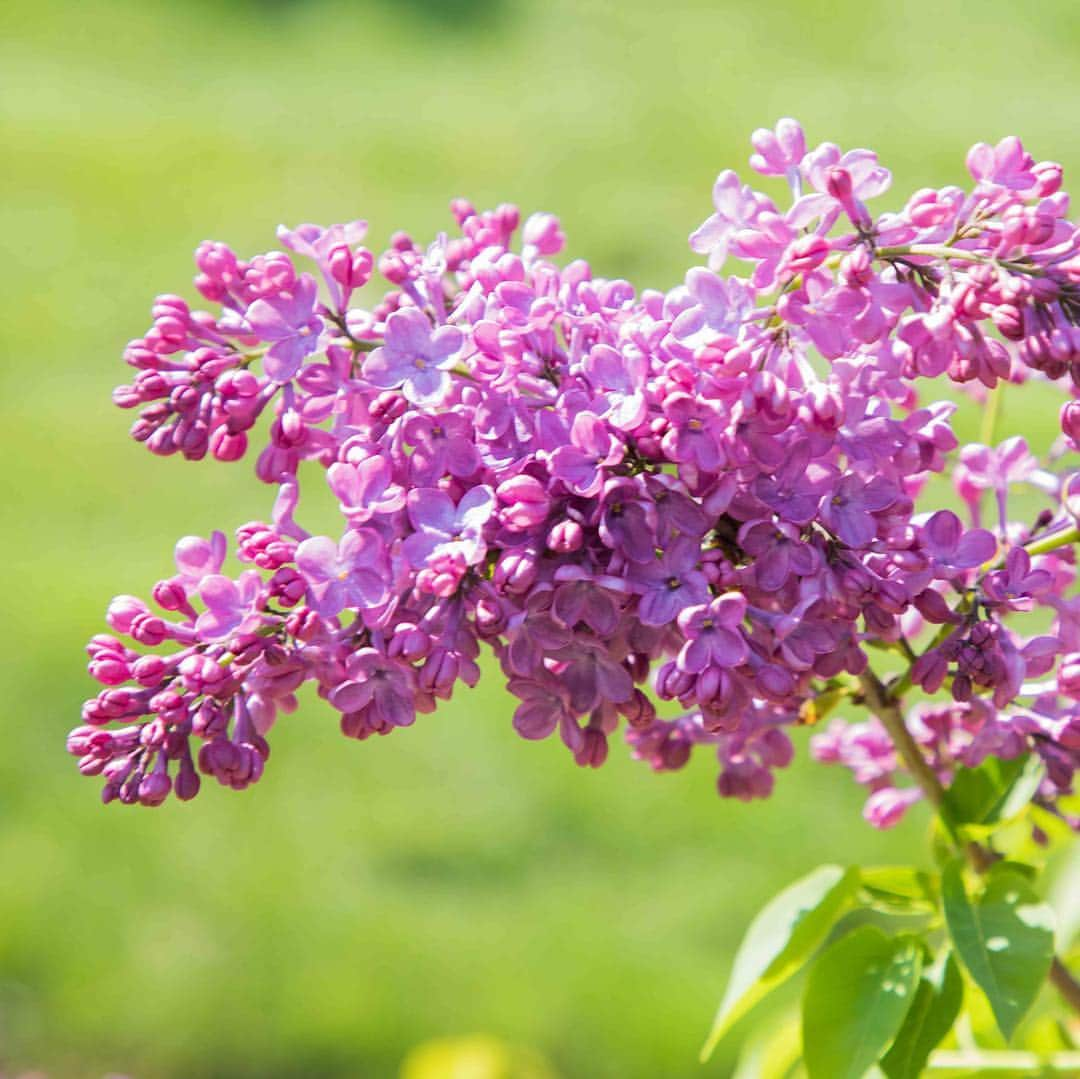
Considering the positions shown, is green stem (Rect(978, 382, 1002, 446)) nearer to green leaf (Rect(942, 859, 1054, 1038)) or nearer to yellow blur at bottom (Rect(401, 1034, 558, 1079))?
green leaf (Rect(942, 859, 1054, 1038))

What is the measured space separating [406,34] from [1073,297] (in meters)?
4.22

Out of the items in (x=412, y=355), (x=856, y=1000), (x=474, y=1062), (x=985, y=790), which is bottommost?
(x=474, y=1062)

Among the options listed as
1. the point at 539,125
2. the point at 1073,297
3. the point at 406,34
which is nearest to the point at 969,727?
the point at 1073,297

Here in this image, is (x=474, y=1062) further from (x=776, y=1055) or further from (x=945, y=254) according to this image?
(x=945, y=254)

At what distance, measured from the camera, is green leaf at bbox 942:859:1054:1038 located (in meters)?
0.81

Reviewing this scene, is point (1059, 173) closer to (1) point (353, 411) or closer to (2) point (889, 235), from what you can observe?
(2) point (889, 235)

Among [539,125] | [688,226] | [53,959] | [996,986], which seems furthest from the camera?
[539,125]

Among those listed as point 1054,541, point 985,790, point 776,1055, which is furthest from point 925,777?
point 776,1055

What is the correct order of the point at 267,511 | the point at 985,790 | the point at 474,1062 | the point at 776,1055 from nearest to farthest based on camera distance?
the point at 985,790 → the point at 776,1055 → the point at 474,1062 → the point at 267,511

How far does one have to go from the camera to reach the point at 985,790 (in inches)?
36.5

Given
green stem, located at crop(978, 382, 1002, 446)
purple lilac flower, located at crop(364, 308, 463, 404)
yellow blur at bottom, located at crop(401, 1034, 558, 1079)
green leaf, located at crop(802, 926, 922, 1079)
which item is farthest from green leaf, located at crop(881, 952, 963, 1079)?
yellow blur at bottom, located at crop(401, 1034, 558, 1079)

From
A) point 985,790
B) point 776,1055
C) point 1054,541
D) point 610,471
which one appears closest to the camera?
point 610,471

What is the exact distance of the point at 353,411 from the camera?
2.51ft

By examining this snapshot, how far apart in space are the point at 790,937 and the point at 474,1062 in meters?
1.01
